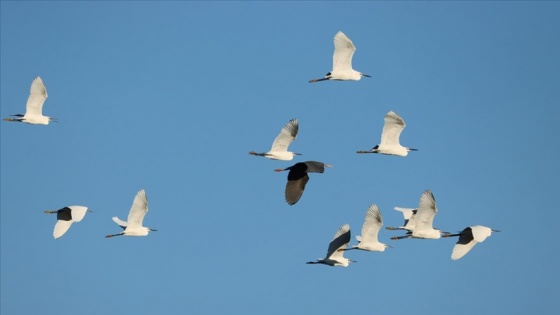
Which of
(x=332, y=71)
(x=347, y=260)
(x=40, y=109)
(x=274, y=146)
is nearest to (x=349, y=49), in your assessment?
(x=332, y=71)

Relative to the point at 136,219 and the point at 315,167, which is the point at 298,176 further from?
the point at 136,219

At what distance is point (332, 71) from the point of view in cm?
6256

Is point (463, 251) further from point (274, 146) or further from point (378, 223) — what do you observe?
point (274, 146)

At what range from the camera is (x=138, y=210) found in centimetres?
6500

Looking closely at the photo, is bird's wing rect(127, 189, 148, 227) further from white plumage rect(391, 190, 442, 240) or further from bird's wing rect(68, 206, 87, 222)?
white plumage rect(391, 190, 442, 240)

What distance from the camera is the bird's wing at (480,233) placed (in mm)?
60031

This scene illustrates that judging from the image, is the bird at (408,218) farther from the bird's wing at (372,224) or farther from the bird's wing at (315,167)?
the bird's wing at (315,167)

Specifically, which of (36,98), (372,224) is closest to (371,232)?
(372,224)

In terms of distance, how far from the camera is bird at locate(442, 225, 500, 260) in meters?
60.1

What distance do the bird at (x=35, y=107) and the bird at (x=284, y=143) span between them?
1126 cm

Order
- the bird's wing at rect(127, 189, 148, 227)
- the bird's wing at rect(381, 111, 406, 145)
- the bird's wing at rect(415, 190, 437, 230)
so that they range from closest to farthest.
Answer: the bird's wing at rect(415, 190, 437, 230)
the bird's wing at rect(381, 111, 406, 145)
the bird's wing at rect(127, 189, 148, 227)

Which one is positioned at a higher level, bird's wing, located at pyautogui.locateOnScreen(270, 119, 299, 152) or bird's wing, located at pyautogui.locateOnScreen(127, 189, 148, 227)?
bird's wing, located at pyautogui.locateOnScreen(270, 119, 299, 152)

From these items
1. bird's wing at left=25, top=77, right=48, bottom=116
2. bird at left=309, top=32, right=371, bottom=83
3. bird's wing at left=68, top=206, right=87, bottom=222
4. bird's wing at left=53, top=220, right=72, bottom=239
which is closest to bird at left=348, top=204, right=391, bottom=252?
bird at left=309, top=32, right=371, bottom=83

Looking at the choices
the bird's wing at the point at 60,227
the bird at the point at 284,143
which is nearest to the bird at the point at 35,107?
the bird's wing at the point at 60,227
